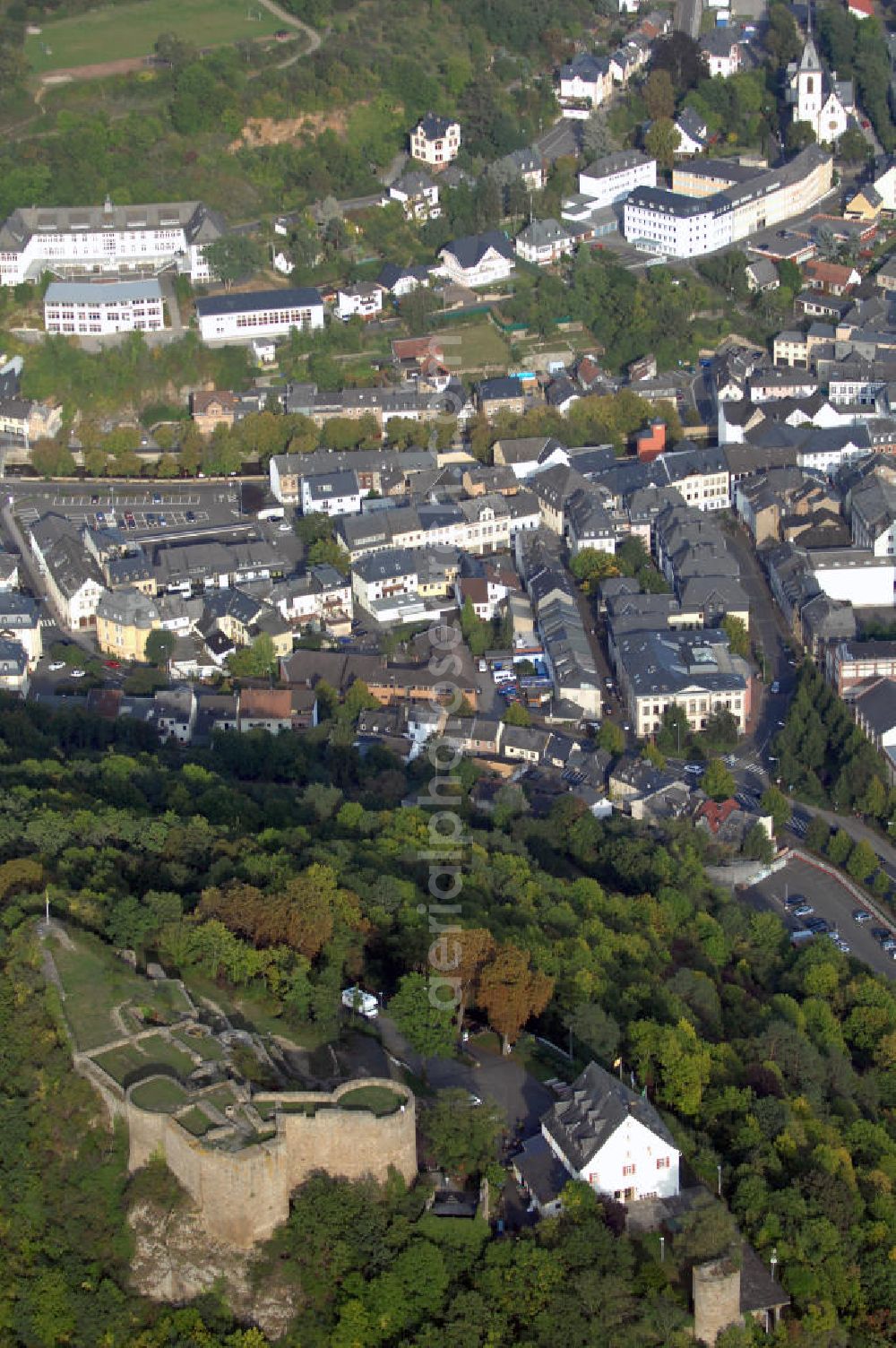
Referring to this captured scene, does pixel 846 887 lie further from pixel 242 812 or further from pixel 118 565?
pixel 118 565

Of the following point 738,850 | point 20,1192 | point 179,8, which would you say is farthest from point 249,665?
point 179,8

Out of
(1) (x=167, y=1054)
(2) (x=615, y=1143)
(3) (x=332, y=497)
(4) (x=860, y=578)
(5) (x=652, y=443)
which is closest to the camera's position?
(2) (x=615, y=1143)

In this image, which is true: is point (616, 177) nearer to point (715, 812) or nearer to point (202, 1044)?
point (715, 812)

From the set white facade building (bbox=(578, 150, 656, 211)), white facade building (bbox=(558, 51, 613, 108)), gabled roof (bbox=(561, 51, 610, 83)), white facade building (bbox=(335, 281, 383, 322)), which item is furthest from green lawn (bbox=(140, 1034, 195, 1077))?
gabled roof (bbox=(561, 51, 610, 83))

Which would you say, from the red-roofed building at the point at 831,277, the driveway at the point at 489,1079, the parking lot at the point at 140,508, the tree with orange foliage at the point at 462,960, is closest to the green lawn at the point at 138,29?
the red-roofed building at the point at 831,277

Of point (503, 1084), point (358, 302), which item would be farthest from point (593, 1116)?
point (358, 302)

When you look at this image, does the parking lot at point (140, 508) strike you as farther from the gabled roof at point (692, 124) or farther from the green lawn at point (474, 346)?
the gabled roof at point (692, 124)
